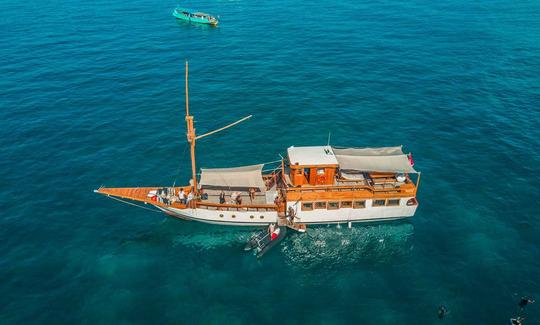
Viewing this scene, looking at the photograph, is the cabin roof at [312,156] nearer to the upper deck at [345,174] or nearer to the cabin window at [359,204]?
the upper deck at [345,174]

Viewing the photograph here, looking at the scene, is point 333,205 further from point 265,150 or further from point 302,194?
point 265,150

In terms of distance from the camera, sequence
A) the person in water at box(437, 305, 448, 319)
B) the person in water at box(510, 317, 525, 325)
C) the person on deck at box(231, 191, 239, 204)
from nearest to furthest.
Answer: the person in water at box(510, 317, 525, 325), the person in water at box(437, 305, 448, 319), the person on deck at box(231, 191, 239, 204)

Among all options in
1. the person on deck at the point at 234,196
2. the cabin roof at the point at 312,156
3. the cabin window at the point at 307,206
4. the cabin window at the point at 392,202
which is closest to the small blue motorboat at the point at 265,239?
the cabin window at the point at 307,206

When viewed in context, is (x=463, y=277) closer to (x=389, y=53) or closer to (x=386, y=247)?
(x=386, y=247)

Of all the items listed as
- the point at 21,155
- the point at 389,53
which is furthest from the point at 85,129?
the point at 389,53

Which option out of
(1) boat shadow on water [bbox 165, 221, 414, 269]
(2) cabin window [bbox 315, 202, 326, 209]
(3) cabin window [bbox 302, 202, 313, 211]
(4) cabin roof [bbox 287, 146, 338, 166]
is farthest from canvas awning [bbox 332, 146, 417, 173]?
(1) boat shadow on water [bbox 165, 221, 414, 269]

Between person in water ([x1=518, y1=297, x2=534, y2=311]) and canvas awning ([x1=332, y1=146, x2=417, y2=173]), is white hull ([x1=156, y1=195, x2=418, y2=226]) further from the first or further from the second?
person in water ([x1=518, y1=297, x2=534, y2=311])
